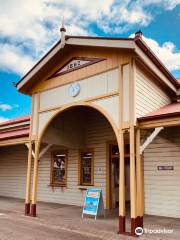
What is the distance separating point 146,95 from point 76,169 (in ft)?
18.5

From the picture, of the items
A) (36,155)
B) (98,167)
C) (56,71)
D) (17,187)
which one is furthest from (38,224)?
(17,187)

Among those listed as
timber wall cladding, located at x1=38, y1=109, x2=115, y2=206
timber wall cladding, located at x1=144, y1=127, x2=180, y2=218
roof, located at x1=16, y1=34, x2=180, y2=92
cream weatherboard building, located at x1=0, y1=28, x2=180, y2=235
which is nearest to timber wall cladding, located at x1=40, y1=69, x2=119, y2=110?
cream weatherboard building, located at x1=0, y1=28, x2=180, y2=235

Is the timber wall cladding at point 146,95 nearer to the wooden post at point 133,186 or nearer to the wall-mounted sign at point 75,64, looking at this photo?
the wooden post at point 133,186

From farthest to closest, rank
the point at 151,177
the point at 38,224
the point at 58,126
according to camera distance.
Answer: the point at 58,126 < the point at 151,177 < the point at 38,224

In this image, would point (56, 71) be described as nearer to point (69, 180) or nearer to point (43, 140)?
point (43, 140)

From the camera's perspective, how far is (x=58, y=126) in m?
11.6

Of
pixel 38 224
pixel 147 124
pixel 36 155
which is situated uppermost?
pixel 147 124

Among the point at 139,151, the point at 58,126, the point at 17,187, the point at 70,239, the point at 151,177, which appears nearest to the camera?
the point at 70,239

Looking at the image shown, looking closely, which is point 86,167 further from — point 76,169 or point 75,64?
point 75,64

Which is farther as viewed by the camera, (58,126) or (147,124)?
(58,126)

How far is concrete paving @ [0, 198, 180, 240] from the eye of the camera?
6945mm

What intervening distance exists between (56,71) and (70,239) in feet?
19.3

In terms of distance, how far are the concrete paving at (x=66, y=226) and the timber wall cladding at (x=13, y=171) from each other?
513cm

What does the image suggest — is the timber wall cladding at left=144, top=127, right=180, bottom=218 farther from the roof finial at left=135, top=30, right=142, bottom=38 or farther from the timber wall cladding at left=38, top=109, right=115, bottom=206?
the roof finial at left=135, top=30, right=142, bottom=38
